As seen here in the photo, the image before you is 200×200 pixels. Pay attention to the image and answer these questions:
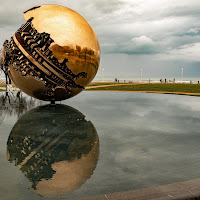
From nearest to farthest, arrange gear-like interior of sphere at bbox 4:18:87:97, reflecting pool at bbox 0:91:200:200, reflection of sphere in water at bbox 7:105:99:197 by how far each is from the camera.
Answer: reflecting pool at bbox 0:91:200:200 → reflection of sphere in water at bbox 7:105:99:197 → gear-like interior of sphere at bbox 4:18:87:97

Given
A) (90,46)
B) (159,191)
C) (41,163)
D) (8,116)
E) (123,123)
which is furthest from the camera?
(90,46)

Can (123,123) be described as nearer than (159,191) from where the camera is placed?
No

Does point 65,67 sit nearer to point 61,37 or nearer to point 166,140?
point 61,37

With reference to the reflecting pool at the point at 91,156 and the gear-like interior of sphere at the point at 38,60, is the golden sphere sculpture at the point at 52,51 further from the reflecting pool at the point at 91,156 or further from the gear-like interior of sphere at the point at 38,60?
the reflecting pool at the point at 91,156

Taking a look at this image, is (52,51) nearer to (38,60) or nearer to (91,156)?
(38,60)

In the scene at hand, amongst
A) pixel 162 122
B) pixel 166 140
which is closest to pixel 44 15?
pixel 162 122

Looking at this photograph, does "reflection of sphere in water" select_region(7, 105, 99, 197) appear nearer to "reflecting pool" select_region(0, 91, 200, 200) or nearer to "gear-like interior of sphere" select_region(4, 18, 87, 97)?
"reflecting pool" select_region(0, 91, 200, 200)

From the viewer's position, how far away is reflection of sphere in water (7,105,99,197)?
4230 millimetres

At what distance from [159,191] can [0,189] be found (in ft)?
8.81

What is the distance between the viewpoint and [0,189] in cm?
388

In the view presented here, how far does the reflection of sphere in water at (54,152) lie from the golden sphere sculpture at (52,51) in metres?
2.77

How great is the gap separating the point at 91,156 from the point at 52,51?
21.8ft

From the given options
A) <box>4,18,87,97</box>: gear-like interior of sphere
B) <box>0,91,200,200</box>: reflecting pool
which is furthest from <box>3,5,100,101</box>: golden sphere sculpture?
<box>0,91,200,200</box>: reflecting pool

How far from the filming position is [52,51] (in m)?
10.6
